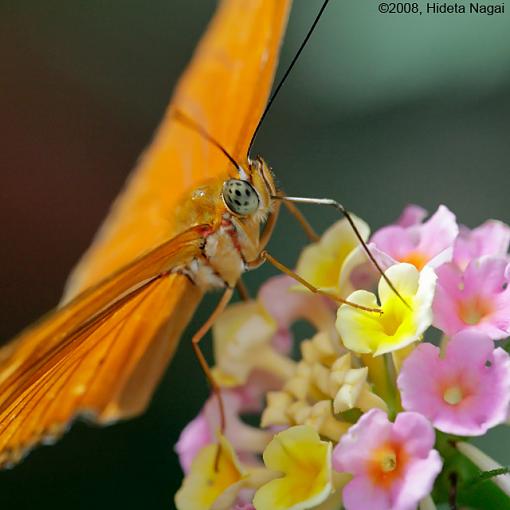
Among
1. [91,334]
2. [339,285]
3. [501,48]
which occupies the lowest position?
[501,48]

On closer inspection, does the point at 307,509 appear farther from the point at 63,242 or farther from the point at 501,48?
the point at 501,48

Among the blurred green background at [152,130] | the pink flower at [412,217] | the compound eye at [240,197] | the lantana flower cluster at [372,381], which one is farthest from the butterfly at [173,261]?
the blurred green background at [152,130]

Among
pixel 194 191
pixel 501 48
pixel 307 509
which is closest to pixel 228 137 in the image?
pixel 194 191

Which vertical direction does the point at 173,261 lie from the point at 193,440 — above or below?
above

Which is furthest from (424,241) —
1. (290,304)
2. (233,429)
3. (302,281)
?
(233,429)

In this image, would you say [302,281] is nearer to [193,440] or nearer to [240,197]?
[240,197]

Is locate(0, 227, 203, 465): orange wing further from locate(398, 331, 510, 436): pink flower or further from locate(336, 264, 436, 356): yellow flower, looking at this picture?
locate(398, 331, 510, 436): pink flower

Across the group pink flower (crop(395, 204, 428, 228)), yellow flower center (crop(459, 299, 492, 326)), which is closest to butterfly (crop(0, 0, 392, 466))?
pink flower (crop(395, 204, 428, 228))
